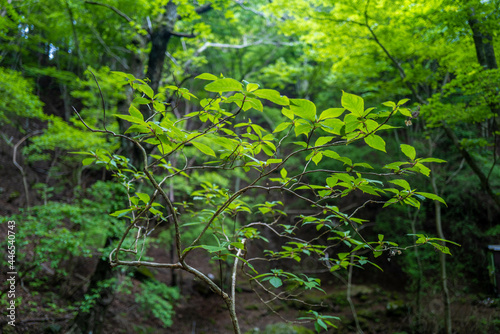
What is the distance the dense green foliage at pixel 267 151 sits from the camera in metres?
0.92

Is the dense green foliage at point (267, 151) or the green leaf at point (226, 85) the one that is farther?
the dense green foliage at point (267, 151)

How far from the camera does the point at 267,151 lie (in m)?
0.98

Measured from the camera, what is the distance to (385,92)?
493 centimetres

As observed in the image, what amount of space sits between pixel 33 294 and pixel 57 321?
570 mm

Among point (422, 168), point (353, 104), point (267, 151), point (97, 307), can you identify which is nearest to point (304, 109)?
point (353, 104)

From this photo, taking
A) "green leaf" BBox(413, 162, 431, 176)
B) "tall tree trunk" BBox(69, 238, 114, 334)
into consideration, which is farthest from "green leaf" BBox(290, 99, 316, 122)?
"tall tree trunk" BBox(69, 238, 114, 334)

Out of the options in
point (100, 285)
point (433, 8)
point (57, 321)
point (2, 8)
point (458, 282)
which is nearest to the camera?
point (433, 8)

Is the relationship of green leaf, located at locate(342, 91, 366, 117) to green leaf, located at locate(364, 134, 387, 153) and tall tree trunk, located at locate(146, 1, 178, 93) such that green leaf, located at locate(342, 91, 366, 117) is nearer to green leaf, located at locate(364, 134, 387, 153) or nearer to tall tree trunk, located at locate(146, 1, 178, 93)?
green leaf, located at locate(364, 134, 387, 153)

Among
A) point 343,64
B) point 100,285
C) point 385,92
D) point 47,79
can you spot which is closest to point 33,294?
point 100,285

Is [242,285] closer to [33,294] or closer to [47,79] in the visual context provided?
[33,294]

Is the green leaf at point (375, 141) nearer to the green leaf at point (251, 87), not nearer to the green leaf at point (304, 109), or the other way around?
the green leaf at point (304, 109)

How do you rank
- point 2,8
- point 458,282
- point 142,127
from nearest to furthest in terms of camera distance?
point 142,127
point 2,8
point 458,282

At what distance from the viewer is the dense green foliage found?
0.92 meters

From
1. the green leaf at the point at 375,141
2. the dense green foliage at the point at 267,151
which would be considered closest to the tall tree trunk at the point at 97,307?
the dense green foliage at the point at 267,151
